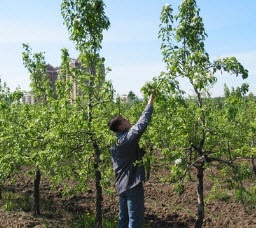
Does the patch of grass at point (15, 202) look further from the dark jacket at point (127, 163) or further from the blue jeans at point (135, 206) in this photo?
the blue jeans at point (135, 206)

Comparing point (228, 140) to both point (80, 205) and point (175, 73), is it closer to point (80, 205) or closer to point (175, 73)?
point (175, 73)

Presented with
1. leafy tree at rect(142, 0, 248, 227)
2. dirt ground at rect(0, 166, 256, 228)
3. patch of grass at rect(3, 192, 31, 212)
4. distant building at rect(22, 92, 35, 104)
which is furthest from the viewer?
distant building at rect(22, 92, 35, 104)

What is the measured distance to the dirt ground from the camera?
8.11 metres

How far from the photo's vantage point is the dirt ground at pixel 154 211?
26.6 feet

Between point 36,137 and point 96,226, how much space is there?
6.60 ft

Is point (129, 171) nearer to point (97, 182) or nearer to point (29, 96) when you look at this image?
point (97, 182)

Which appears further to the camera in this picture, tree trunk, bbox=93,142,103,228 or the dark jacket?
tree trunk, bbox=93,142,103,228

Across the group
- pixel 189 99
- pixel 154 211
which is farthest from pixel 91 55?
pixel 154 211

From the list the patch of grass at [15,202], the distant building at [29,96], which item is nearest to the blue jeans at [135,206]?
the patch of grass at [15,202]

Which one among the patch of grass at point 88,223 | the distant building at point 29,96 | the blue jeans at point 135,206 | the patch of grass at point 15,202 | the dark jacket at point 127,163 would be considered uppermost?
the distant building at point 29,96

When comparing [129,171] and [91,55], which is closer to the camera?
[129,171]

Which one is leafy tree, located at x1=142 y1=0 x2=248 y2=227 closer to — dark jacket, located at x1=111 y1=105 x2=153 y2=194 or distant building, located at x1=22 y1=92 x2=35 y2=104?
dark jacket, located at x1=111 y1=105 x2=153 y2=194

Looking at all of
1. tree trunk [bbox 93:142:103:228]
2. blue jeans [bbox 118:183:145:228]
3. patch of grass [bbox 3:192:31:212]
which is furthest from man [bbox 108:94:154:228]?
patch of grass [bbox 3:192:31:212]

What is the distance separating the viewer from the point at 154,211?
29.8 feet
